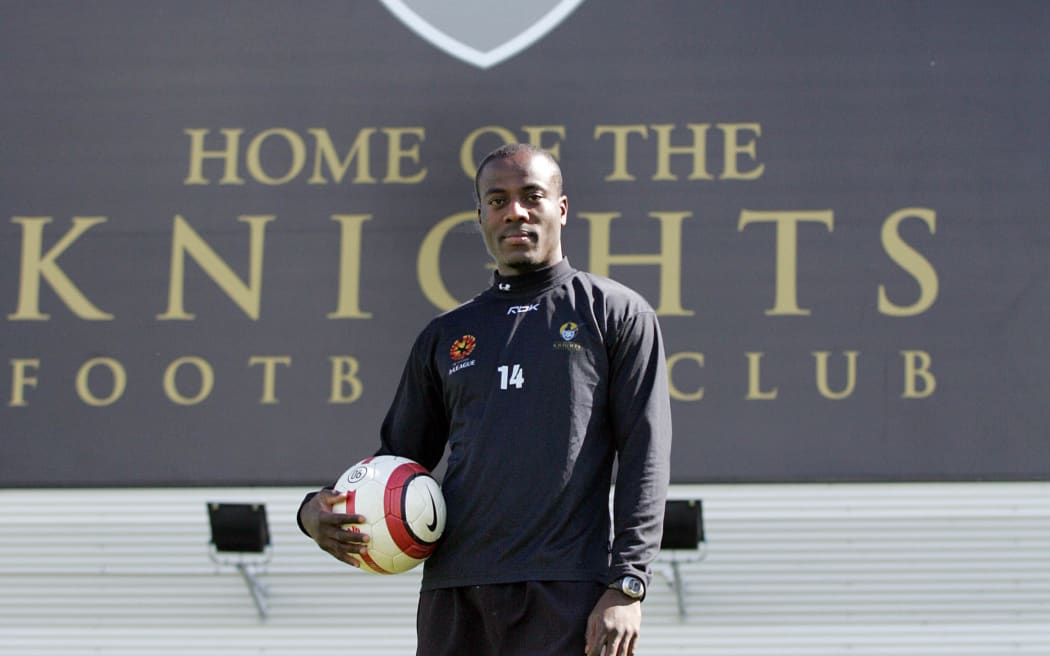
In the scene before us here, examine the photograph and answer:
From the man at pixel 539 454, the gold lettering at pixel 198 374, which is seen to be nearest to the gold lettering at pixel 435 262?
the gold lettering at pixel 198 374

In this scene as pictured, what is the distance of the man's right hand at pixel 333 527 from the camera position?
239 centimetres

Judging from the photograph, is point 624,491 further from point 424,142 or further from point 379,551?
point 424,142

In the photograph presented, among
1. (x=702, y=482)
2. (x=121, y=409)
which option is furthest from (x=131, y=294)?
(x=702, y=482)

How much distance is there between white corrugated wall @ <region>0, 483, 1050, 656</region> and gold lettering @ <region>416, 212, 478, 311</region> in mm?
889

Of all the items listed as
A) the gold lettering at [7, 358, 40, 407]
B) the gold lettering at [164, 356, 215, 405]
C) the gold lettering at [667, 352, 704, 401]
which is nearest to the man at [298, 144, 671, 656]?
the gold lettering at [667, 352, 704, 401]

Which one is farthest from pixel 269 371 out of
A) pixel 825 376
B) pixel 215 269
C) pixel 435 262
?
pixel 825 376

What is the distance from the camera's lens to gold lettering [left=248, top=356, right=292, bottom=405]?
505 cm

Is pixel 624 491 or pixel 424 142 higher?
pixel 424 142

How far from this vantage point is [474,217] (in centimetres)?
509

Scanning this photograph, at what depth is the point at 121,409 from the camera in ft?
16.6

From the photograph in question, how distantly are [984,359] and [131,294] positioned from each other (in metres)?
2.96

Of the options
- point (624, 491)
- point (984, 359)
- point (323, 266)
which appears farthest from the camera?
point (323, 266)

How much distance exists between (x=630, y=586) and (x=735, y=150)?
311 centimetres

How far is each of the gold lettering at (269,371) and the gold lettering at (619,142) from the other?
131 centimetres
